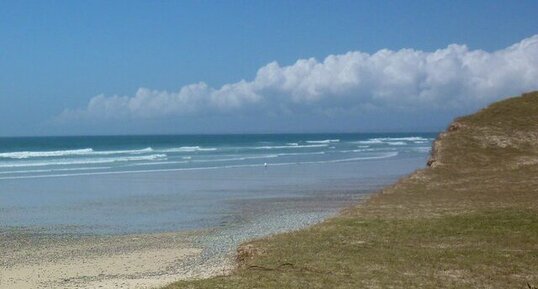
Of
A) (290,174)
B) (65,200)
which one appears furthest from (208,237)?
(290,174)

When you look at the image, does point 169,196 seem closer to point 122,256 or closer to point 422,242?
point 122,256

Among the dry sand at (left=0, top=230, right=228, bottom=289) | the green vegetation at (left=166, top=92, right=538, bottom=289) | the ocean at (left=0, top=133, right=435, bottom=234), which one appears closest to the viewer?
the green vegetation at (left=166, top=92, right=538, bottom=289)

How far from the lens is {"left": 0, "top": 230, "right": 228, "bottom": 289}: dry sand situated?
14.7 m

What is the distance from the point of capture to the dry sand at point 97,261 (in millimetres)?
14703

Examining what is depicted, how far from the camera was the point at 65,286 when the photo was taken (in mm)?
14211

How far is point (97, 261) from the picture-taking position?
55.3 feet

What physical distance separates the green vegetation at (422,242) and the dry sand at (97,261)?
2.15 m

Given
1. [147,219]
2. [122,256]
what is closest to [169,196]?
[147,219]

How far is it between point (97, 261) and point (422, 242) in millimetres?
7964

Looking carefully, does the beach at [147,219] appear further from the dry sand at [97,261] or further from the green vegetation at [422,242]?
the green vegetation at [422,242]

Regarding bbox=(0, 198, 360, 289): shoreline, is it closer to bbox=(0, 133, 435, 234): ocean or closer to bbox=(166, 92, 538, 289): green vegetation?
bbox=(0, 133, 435, 234): ocean

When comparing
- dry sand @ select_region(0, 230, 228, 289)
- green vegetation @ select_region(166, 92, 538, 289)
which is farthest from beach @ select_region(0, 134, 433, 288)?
green vegetation @ select_region(166, 92, 538, 289)

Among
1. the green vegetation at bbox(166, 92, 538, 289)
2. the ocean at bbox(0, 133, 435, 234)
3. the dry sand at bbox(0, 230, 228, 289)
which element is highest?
the green vegetation at bbox(166, 92, 538, 289)

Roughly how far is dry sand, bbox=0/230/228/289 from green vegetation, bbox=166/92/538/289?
2151mm
